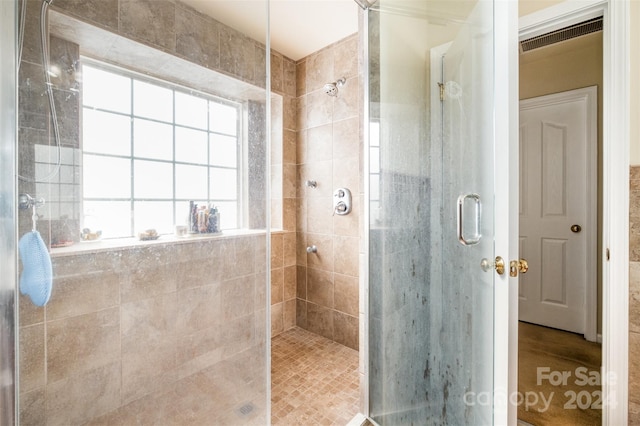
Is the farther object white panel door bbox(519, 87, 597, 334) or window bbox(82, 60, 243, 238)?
white panel door bbox(519, 87, 597, 334)

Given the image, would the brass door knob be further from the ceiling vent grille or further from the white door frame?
the ceiling vent grille

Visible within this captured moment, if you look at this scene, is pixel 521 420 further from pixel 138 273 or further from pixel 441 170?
pixel 138 273

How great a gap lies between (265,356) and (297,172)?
1.67 metres

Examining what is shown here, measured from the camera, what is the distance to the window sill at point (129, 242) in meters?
0.88

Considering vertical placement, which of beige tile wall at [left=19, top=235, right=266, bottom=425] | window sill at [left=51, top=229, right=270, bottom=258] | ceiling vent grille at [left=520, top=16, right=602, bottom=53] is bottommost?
beige tile wall at [left=19, top=235, right=266, bottom=425]

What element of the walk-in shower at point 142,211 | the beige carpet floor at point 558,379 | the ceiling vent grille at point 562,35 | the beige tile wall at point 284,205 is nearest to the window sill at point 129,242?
the walk-in shower at point 142,211

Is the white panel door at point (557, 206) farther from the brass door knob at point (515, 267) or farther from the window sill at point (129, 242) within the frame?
the window sill at point (129, 242)

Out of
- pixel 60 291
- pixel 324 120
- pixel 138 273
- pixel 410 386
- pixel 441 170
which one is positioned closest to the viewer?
pixel 60 291

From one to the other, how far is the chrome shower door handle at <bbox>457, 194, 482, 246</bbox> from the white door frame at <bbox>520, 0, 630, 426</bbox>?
29.0 inches

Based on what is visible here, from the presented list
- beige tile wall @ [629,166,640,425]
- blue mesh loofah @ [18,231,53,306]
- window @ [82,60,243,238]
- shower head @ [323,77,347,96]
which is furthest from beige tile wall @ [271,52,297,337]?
beige tile wall @ [629,166,640,425]

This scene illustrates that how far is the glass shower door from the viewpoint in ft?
3.47

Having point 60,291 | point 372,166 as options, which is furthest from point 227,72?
point 60,291

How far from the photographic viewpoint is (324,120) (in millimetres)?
2307

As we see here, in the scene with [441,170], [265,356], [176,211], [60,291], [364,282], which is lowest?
[265,356]
